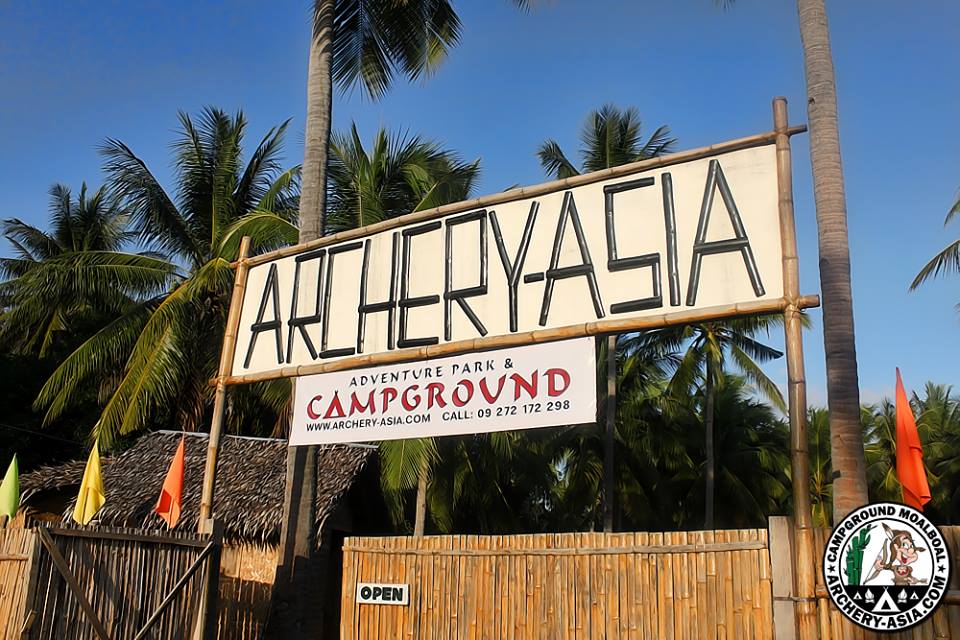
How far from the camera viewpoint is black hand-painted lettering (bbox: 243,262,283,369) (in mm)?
8898

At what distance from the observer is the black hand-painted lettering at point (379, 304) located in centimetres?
823

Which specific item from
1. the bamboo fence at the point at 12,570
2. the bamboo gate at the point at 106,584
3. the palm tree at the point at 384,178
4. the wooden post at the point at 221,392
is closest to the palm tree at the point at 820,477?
the palm tree at the point at 384,178

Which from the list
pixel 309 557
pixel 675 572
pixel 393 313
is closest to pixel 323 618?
pixel 309 557

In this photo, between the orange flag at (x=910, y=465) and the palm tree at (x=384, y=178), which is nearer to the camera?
the orange flag at (x=910, y=465)

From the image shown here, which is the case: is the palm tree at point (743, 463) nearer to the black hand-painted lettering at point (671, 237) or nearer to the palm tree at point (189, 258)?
the palm tree at point (189, 258)

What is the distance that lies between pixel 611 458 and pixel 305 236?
1207cm

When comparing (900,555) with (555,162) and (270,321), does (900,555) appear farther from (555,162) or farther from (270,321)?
(555,162)

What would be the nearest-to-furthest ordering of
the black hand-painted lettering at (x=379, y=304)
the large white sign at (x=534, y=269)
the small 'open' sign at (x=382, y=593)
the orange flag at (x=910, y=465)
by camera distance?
1. the orange flag at (x=910, y=465)
2. the large white sign at (x=534, y=269)
3. the small 'open' sign at (x=382, y=593)
4. the black hand-painted lettering at (x=379, y=304)

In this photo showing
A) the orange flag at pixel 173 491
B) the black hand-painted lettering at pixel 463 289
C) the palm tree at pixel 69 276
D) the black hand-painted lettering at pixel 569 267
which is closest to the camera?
the black hand-painted lettering at pixel 569 267

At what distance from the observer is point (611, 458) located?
2202 centimetres

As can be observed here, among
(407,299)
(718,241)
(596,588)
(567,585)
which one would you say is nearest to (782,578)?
(596,588)

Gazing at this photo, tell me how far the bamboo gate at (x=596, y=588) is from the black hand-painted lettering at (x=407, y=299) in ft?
5.42

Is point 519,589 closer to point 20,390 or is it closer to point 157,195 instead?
point 157,195

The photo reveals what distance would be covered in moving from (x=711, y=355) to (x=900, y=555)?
22440 mm
